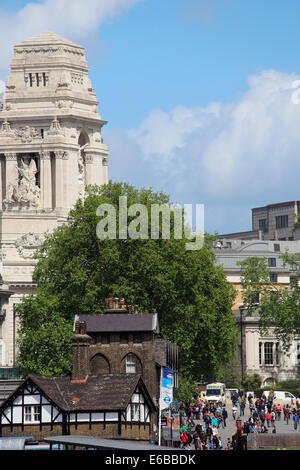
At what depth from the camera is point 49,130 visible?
192m

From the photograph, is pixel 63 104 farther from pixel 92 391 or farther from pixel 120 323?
pixel 92 391

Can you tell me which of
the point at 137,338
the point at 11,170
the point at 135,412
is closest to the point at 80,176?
the point at 11,170

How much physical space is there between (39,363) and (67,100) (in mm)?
78490

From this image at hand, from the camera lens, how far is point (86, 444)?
67.0 m

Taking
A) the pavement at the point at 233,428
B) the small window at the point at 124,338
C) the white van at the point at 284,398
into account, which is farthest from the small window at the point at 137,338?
the white van at the point at 284,398

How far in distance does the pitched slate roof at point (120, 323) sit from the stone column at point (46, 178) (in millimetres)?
89329

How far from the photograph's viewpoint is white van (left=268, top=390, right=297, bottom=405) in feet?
456

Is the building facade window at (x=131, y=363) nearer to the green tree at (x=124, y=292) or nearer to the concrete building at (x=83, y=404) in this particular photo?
the concrete building at (x=83, y=404)

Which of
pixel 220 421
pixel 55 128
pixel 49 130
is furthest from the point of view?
pixel 49 130

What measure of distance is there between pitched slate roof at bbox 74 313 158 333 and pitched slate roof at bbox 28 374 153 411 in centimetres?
681

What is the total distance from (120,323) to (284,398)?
43.8 meters

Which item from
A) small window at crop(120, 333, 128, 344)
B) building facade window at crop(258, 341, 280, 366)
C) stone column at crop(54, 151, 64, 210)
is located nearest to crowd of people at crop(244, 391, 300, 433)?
small window at crop(120, 333, 128, 344)
